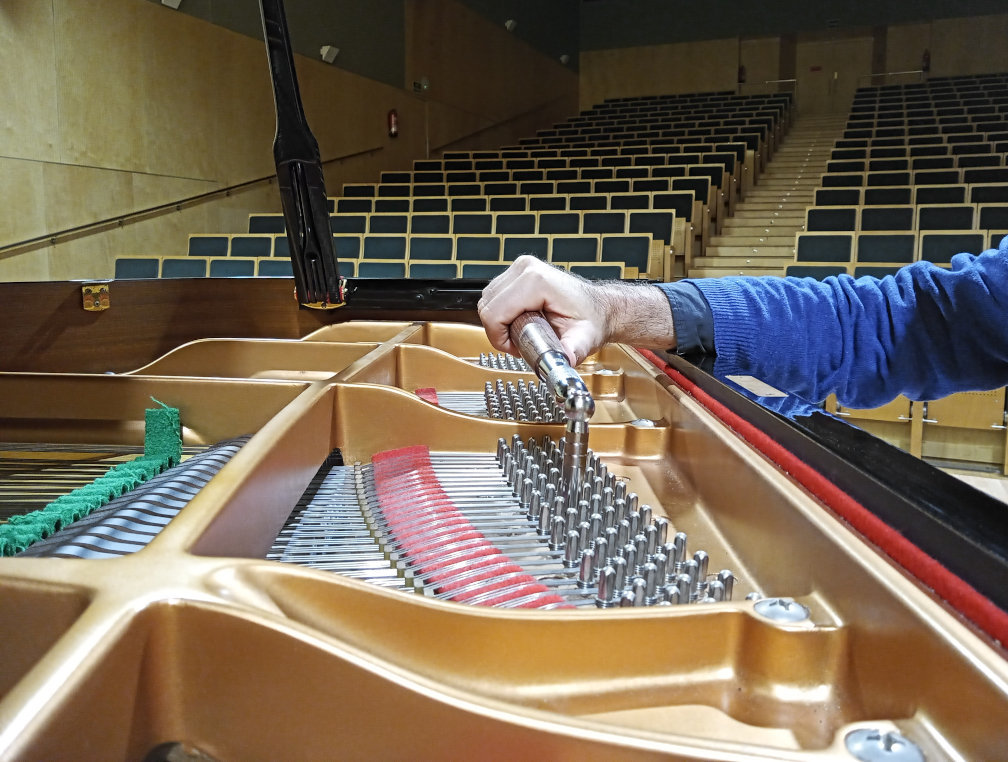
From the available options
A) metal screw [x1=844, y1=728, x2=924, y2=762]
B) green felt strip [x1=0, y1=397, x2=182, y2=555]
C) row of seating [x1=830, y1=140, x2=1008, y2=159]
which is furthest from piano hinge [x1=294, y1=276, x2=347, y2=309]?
row of seating [x1=830, y1=140, x2=1008, y2=159]

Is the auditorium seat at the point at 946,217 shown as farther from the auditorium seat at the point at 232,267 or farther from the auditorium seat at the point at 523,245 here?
the auditorium seat at the point at 232,267

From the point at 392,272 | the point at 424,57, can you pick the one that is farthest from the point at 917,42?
the point at 392,272

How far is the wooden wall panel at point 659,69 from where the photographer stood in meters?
8.47

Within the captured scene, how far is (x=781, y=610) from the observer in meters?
0.41

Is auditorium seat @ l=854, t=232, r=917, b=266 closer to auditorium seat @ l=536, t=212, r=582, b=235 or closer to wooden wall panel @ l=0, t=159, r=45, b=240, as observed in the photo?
auditorium seat @ l=536, t=212, r=582, b=235

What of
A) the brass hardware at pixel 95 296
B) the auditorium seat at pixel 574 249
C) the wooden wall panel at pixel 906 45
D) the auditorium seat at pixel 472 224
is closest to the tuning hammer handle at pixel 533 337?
the brass hardware at pixel 95 296

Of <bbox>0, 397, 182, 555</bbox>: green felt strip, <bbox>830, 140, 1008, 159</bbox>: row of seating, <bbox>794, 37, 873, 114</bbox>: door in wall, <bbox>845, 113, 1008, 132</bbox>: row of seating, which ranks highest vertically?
<bbox>794, 37, 873, 114</bbox>: door in wall

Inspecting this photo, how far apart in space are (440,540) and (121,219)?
389 centimetres

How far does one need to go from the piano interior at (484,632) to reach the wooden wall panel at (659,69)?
886cm

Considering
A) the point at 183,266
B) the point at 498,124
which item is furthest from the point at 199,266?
the point at 498,124

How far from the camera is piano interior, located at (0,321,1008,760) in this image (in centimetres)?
29

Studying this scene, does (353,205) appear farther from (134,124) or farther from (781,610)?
(781,610)

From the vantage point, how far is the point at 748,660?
1.30 feet

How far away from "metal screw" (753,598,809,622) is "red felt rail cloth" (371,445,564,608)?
14 centimetres
